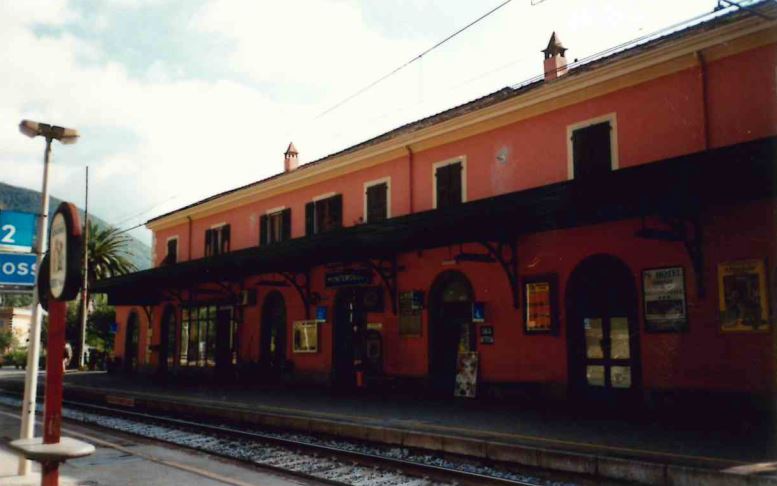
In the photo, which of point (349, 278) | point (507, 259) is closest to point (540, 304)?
point (507, 259)

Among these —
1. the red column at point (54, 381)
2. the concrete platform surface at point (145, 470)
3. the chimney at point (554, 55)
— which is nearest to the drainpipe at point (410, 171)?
the chimney at point (554, 55)

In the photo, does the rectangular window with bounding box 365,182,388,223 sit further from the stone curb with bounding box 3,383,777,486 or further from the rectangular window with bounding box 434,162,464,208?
the stone curb with bounding box 3,383,777,486

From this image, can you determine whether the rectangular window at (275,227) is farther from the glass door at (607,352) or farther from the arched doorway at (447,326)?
the glass door at (607,352)

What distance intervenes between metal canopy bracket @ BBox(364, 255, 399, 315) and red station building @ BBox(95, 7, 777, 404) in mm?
83

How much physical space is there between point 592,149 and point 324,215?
9.51m

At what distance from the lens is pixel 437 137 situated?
53.7ft

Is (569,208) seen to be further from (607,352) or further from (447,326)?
(447,326)

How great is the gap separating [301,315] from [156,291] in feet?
31.7

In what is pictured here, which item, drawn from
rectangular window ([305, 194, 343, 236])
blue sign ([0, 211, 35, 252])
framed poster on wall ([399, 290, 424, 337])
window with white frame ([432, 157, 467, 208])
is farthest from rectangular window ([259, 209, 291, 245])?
blue sign ([0, 211, 35, 252])

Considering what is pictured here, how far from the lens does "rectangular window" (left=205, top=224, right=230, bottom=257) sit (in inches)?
985

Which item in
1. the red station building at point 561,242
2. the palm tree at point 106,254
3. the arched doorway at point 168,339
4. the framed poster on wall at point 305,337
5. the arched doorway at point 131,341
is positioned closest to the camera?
the red station building at point 561,242

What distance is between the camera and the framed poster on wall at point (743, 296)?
10211 mm

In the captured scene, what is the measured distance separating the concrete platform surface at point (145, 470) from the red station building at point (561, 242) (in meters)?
6.38

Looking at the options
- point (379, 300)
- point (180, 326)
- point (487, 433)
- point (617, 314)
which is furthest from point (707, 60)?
point (180, 326)
